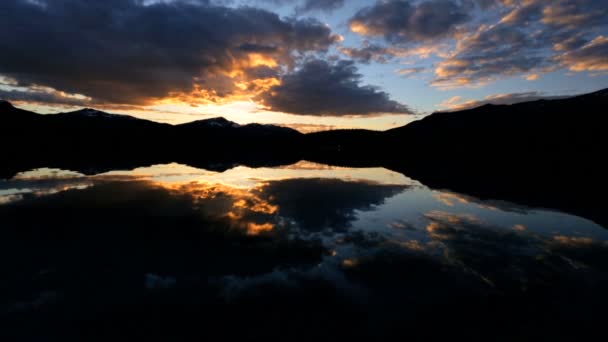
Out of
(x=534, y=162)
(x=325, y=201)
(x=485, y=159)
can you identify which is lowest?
(x=534, y=162)

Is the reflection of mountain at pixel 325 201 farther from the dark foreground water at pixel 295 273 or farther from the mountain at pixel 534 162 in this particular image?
the mountain at pixel 534 162

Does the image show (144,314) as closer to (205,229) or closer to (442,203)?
(205,229)

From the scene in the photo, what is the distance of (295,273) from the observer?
12719 millimetres

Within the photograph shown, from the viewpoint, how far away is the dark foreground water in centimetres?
912

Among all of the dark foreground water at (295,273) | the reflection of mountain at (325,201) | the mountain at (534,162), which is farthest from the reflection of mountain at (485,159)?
the dark foreground water at (295,273)

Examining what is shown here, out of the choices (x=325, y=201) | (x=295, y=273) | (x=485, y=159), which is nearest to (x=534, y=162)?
(x=485, y=159)

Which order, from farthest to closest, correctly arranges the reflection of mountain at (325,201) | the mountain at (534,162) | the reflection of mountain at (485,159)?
1. the reflection of mountain at (485,159)
2. the mountain at (534,162)
3. the reflection of mountain at (325,201)

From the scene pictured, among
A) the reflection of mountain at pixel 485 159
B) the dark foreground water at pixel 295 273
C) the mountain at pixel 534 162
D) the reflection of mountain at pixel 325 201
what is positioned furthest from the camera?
the reflection of mountain at pixel 485 159

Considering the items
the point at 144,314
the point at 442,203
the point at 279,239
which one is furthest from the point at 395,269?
the point at 442,203

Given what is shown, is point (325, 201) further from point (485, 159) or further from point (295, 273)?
point (485, 159)

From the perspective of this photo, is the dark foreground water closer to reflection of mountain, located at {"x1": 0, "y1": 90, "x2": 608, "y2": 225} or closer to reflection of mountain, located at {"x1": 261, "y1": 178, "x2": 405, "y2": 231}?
reflection of mountain, located at {"x1": 261, "y1": 178, "x2": 405, "y2": 231}

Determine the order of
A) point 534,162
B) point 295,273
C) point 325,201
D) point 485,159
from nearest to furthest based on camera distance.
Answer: point 295,273 < point 325,201 < point 534,162 < point 485,159

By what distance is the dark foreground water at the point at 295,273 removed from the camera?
9.12m

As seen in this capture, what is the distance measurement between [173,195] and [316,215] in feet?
51.6
